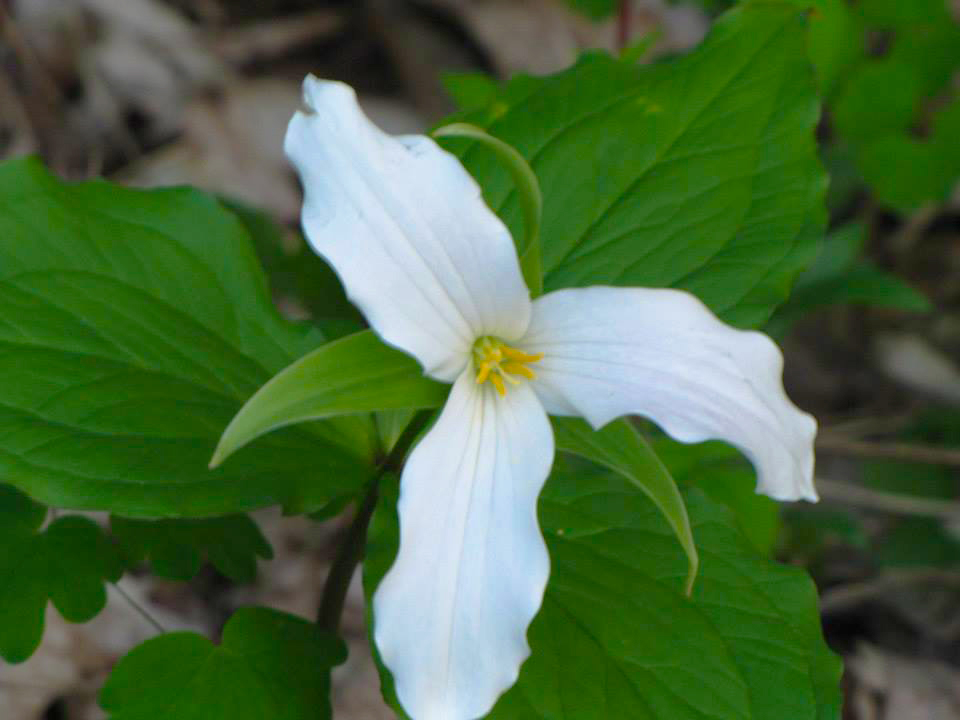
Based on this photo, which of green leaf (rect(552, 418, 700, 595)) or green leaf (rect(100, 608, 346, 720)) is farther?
green leaf (rect(100, 608, 346, 720))

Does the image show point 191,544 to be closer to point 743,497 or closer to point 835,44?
point 743,497

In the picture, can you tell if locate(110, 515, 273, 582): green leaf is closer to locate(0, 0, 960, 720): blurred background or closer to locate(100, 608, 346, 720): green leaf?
locate(100, 608, 346, 720): green leaf

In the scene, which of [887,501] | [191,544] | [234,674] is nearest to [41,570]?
[191,544]

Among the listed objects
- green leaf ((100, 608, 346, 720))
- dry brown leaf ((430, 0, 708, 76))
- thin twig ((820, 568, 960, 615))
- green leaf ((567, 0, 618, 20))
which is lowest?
thin twig ((820, 568, 960, 615))

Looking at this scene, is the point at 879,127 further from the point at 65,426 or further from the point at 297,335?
the point at 65,426

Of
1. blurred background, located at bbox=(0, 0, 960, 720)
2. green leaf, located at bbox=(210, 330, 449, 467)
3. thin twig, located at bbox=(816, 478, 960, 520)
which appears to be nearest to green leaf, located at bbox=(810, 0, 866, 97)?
blurred background, located at bbox=(0, 0, 960, 720)

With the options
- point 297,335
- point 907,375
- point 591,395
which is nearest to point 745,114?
point 591,395
